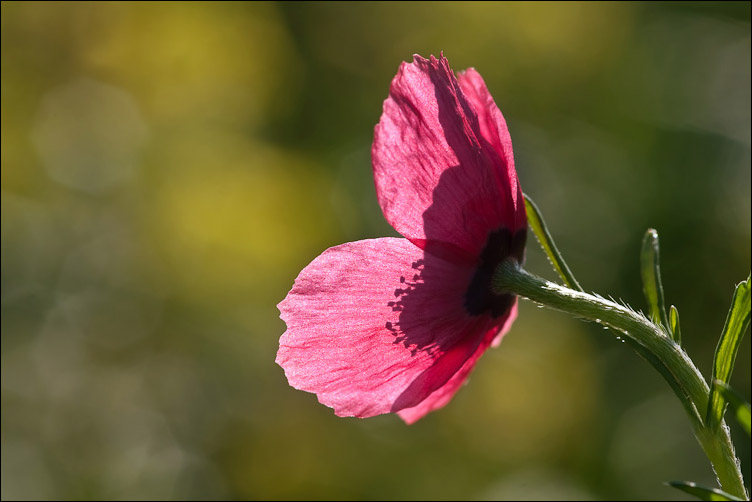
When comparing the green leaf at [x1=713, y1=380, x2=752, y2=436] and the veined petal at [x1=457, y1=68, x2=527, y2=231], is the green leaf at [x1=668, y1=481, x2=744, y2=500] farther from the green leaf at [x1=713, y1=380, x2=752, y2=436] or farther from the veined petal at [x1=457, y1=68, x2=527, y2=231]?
the veined petal at [x1=457, y1=68, x2=527, y2=231]

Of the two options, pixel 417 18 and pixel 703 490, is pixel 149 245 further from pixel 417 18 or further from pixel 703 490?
pixel 703 490

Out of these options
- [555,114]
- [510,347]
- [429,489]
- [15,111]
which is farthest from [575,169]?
[15,111]

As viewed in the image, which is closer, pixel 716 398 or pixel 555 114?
pixel 716 398

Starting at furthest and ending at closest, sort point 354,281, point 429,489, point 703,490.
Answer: point 429,489 < point 354,281 < point 703,490

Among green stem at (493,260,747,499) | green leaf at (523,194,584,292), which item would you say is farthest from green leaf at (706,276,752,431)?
green leaf at (523,194,584,292)

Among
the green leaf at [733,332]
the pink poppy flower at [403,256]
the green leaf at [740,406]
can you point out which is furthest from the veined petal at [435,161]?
the green leaf at [740,406]
